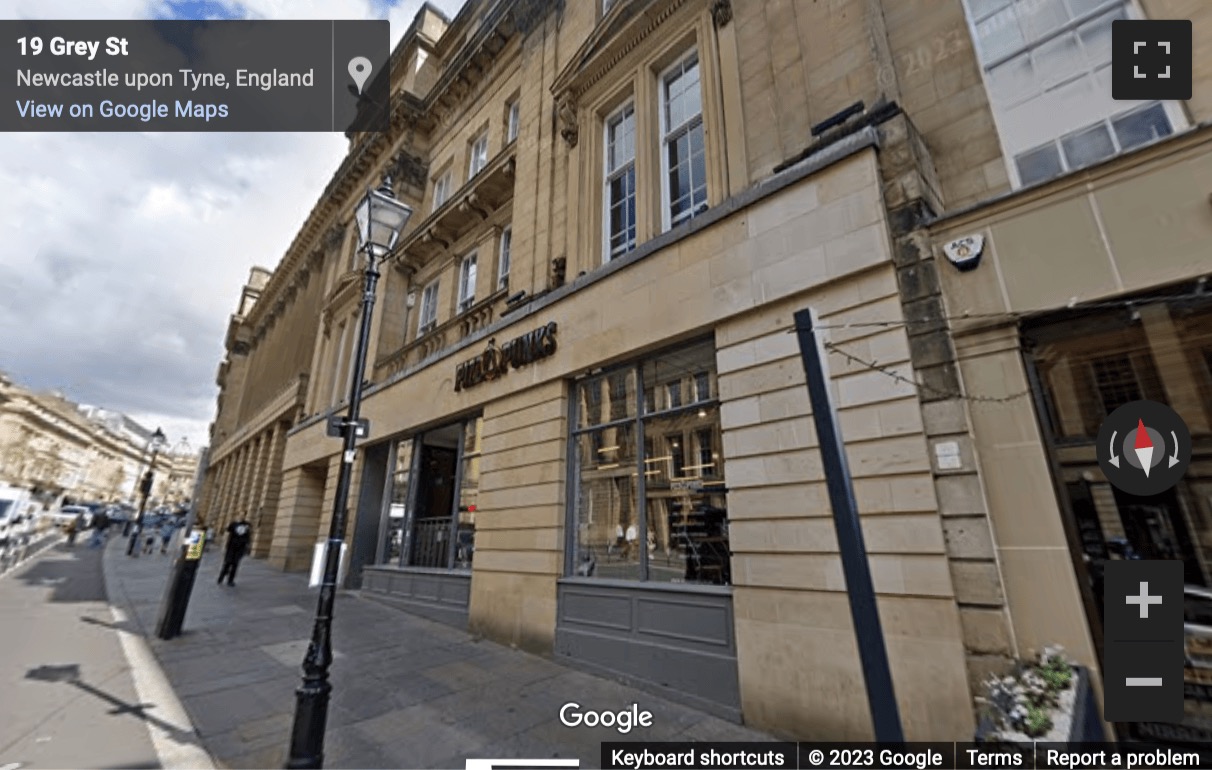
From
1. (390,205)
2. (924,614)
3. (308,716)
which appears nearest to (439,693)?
(308,716)

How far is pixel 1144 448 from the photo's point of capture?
169 inches

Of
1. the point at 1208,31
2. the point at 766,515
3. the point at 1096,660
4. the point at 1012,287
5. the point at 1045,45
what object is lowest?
the point at 1096,660

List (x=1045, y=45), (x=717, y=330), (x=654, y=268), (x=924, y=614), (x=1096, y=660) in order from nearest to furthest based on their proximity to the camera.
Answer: (x=1096, y=660) < (x=924, y=614) < (x=1045, y=45) < (x=717, y=330) < (x=654, y=268)

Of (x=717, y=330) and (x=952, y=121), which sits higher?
(x=952, y=121)

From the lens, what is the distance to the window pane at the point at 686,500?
6.30 metres

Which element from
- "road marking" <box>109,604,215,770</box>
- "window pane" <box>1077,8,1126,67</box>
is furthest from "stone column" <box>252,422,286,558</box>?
"window pane" <box>1077,8,1126,67</box>

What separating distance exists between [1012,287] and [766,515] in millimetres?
3197

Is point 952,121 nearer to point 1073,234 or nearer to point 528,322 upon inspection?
point 1073,234

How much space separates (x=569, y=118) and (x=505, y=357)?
17.1 feet

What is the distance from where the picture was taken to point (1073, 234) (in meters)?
4.52

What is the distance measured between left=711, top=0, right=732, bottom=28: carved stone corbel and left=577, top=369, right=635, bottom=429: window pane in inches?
229

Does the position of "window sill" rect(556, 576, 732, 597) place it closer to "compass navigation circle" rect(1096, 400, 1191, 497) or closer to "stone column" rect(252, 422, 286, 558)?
"compass navigation circle" rect(1096, 400, 1191, 497)

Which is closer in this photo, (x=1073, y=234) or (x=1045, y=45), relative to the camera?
(x=1073, y=234)

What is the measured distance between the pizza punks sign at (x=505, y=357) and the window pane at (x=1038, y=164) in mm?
6459
